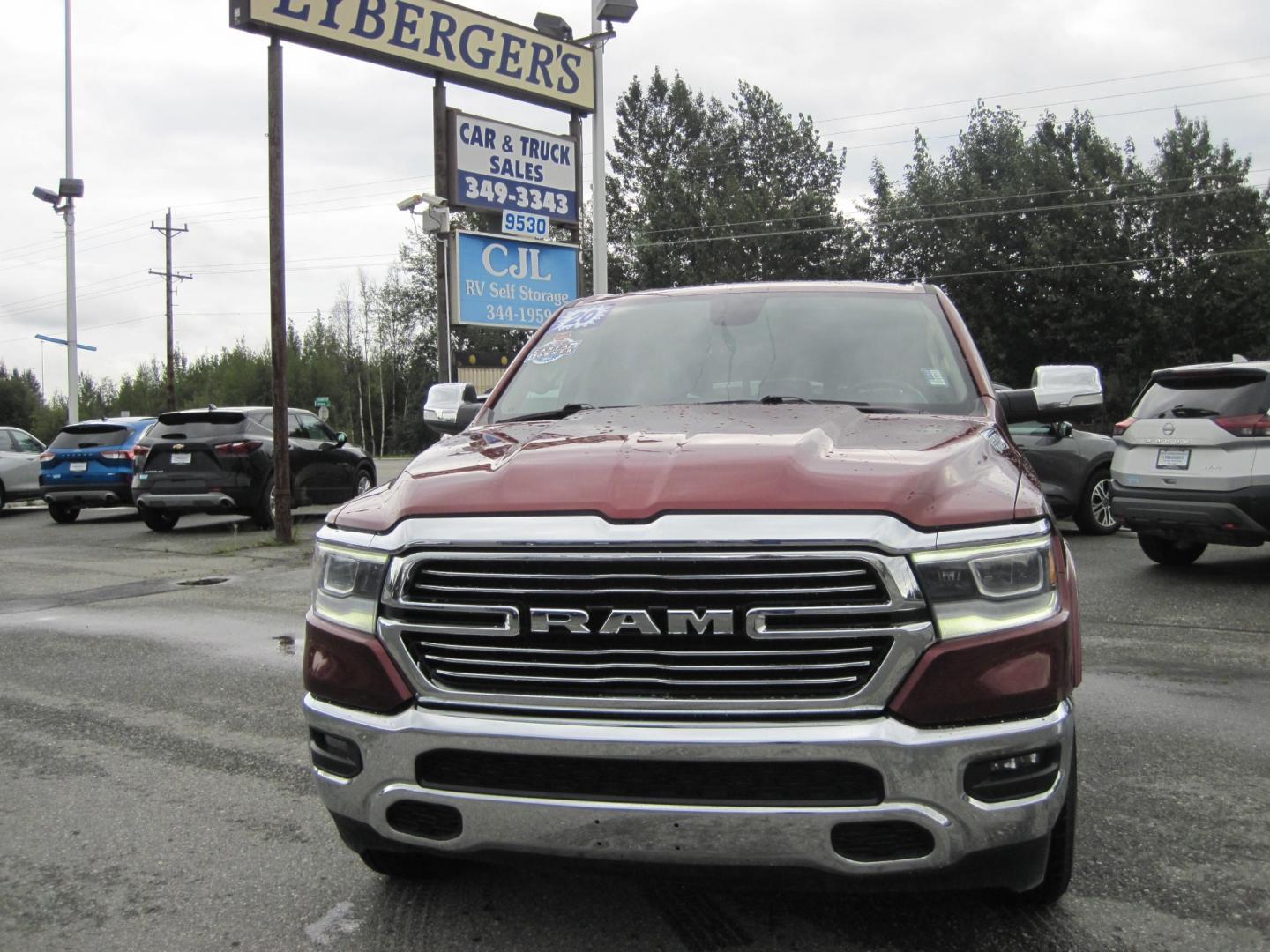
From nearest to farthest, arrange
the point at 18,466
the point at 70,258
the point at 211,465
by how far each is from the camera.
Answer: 1. the point at 211,465
2. the point at 18,466
3. the point at 70,258

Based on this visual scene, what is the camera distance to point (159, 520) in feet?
50.4

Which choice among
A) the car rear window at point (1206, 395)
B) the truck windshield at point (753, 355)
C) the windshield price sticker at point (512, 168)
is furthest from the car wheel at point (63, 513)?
the truck windshield at point (753, 355)

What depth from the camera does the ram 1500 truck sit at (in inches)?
93.5

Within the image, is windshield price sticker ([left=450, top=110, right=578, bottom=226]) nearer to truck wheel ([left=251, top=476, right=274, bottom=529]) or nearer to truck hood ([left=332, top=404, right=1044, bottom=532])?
truck wheel ([left=251, top=476, right=274, bottom=529])

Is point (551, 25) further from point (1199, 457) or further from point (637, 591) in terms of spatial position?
point (637, 591)

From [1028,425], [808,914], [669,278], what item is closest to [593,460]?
[808,914]

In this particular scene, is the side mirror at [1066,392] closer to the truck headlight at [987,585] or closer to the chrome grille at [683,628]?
the truck headlight at [987,585]

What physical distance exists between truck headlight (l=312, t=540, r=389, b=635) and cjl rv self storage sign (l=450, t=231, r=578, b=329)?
1393 centimetres

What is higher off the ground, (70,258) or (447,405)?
(70,258)

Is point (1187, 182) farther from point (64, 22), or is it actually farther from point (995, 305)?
point (64, 22)

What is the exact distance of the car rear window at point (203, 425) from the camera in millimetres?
14492

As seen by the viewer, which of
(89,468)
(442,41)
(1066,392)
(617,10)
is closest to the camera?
(1066,392)

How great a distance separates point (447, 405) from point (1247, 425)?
6523 mm

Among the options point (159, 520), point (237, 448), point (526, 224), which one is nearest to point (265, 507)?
point (237, 448)
